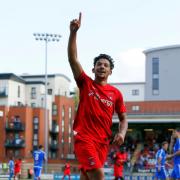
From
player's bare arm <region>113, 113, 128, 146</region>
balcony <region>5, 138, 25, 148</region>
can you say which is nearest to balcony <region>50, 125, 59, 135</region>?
balcony <region>5, 138, 25, 148</region>

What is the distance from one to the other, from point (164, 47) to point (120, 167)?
4325 centimetres

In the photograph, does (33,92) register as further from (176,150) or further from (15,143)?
(176,150)

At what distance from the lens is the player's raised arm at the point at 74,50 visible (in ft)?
20.6

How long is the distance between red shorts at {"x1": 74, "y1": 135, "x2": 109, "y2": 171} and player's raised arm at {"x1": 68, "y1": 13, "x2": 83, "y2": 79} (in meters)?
0.78

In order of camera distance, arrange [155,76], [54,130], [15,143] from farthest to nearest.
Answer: [54,130] < [15,143] < [155,76]

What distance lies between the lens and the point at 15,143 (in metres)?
76.2

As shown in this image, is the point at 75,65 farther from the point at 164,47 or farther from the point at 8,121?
the point at 8,121

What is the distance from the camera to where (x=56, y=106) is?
275 feet

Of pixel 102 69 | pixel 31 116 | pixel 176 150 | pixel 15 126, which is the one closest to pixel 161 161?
pixel 176 150

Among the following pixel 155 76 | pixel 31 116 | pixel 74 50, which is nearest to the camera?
pixel 74 50

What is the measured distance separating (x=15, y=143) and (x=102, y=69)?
70.5 metres

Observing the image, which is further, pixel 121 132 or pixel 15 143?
pixel 15 143

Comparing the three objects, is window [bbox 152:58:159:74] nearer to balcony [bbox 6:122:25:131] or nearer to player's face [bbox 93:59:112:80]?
balcony [bbox 6:122:25:131]

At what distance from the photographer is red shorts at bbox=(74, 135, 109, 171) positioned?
6.53 m
